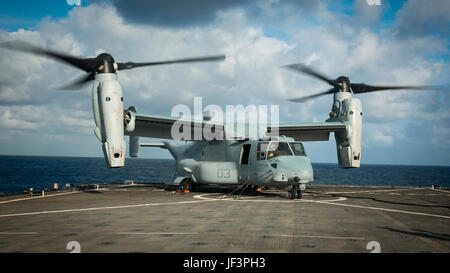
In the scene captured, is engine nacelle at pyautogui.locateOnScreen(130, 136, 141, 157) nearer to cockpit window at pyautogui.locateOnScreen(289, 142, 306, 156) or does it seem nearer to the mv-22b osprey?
the mv-22b osprey

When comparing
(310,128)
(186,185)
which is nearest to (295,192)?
(310,128)

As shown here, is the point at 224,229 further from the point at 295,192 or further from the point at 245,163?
the point at 245,163

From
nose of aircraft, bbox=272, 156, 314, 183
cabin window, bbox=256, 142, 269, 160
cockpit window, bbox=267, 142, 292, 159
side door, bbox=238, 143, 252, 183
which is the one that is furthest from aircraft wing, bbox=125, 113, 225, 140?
nose of aircraft, bbox=272, 156, 314, 183

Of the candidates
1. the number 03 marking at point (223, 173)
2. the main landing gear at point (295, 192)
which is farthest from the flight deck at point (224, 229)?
the number 03 marking at point (223, 173)

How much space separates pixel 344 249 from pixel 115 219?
6657 mm

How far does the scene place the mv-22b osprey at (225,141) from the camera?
16.6 m

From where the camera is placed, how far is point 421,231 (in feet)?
30.3

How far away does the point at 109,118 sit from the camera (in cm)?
1641

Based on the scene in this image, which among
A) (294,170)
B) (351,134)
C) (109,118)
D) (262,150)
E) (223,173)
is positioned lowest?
(223,173)

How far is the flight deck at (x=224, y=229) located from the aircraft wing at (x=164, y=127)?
19.7 ft

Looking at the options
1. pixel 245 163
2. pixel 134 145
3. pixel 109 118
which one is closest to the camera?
pixel 109 118

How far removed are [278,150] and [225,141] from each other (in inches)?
Result: 152
